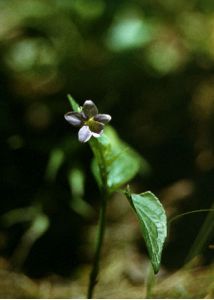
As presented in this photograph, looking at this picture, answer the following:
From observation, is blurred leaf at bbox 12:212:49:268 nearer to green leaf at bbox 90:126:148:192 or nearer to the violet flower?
green leaf at bbox 90:126:148:192

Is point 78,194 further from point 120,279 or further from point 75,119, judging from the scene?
point 75,119

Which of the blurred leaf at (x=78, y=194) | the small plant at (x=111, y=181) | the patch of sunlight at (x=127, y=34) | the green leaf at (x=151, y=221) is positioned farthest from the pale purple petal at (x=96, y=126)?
the patch of sunlight at (x=127, y=34)

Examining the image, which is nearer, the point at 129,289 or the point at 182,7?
the point at 129,289

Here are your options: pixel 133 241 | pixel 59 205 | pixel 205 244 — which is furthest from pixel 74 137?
pixel 205 244

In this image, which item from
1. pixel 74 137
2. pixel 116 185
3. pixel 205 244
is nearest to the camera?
pixel 116 185

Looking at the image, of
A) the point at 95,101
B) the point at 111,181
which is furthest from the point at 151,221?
the point at 95,101

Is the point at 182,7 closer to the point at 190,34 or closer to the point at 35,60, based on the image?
the point at 190,34

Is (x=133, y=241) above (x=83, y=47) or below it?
below
